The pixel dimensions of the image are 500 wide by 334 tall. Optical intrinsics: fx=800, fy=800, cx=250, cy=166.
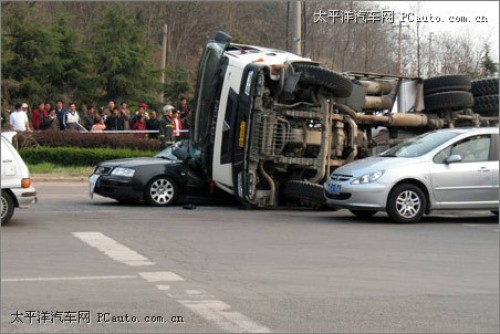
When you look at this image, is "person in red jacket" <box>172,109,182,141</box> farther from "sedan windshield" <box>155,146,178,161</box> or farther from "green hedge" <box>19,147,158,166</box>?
"sedan windshield" <box>155,146,178,161</box>

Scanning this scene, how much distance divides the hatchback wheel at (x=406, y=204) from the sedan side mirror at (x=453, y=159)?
0.60 m

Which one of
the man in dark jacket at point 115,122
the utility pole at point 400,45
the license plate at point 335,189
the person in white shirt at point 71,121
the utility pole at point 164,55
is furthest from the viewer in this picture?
the man in dark jacket at point 115,122

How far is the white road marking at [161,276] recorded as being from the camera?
741 centimetres

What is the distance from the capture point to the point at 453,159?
38.8 ft

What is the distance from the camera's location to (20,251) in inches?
344

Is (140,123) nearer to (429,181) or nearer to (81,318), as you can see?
(429,181)

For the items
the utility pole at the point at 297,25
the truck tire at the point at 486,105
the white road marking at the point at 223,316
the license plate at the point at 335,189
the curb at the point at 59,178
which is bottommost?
the white road marking at the point at 223,316

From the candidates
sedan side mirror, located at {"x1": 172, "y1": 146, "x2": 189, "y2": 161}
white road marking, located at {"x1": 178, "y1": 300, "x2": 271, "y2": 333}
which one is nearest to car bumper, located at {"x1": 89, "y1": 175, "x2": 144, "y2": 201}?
sedan side mirror, located at {"x1": 172, "y1": 146, "x2": 189, "y2": 161}

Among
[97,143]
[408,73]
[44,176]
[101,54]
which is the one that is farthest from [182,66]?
[408,73]

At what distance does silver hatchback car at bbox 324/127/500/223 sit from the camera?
38.3 ft

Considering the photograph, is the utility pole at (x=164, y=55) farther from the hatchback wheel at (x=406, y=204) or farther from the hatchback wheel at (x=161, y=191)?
the hatchback wheel at (x=406, y=204)

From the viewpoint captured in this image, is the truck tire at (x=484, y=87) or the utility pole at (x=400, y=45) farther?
the truck tire at (x=484, y=87)

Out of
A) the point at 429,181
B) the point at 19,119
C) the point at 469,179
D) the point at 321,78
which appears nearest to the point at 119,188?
the point at 321,78

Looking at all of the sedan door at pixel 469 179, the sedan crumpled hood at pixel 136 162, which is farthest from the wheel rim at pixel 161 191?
the sedan door at pixel 469 179
